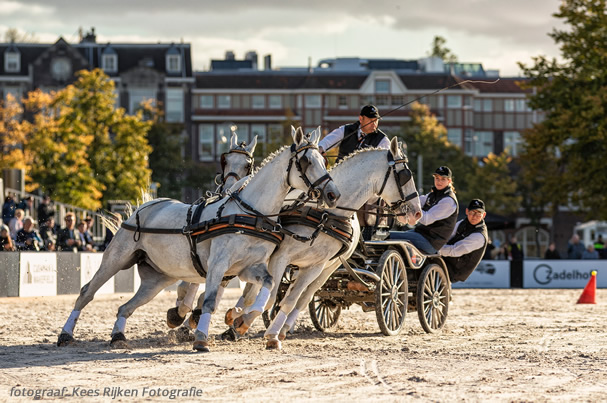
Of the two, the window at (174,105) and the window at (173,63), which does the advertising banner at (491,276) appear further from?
the window at (173,63)

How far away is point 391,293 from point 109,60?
7065 cm

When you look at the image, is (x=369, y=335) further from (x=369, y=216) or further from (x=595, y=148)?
(x=595, y=148)

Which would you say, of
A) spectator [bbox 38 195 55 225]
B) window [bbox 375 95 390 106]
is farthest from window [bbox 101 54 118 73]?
spectator [bbox 38 195 55 225]

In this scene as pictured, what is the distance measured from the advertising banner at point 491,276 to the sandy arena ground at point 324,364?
16.6m

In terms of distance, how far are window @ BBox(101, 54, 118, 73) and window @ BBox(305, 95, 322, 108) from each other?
1512 cm

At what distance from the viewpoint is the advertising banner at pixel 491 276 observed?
33469mm

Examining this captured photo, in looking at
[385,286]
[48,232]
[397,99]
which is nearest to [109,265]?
[385,286]

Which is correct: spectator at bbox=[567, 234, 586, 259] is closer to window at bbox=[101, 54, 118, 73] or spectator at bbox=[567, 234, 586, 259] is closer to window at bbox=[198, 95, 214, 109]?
window at bbox=[198, 95, 214, 109]

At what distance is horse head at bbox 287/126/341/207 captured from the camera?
1095cm

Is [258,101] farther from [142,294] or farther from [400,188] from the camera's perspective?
[400,188]

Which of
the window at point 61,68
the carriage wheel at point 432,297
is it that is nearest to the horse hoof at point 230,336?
the carriage wheel at point 432,297

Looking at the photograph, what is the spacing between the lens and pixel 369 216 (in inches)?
529

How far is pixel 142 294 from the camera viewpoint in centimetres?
1252

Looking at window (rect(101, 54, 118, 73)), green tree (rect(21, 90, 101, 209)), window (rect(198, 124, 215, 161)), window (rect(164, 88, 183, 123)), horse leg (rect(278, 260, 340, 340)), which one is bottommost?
horse leg (rect(278, 260, 340, 340))
